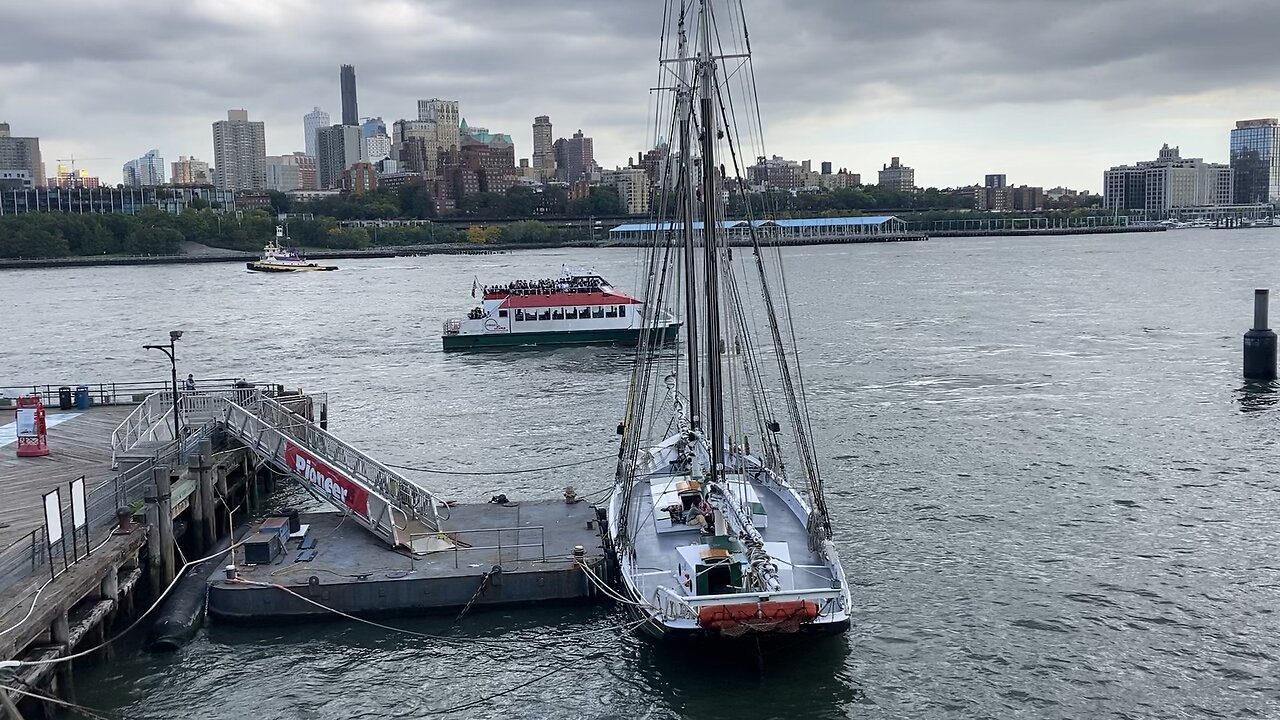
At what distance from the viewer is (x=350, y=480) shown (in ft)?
88.2

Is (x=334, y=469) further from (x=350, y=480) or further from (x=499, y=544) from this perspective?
(x=499, y=544)

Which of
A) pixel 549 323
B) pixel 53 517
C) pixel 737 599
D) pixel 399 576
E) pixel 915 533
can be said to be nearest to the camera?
pixel 53 517

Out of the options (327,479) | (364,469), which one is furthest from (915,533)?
(327,479)

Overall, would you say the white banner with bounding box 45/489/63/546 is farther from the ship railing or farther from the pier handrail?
the ship railing

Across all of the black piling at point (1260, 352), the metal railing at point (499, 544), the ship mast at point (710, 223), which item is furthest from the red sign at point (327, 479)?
the black piling at point (1260, 352)

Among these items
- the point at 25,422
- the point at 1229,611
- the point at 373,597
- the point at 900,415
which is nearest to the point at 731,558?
the point at 373,597

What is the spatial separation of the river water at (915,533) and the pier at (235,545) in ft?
2.64

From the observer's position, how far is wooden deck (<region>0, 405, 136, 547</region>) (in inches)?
969

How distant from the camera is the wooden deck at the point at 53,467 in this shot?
24609 millimetres

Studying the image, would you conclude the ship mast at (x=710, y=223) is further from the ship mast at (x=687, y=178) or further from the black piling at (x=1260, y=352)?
the black piling at (x=1260, y=352)

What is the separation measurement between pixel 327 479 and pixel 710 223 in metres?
11.0

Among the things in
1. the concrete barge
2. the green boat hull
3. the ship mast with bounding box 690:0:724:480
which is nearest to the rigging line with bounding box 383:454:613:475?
the concrete barge

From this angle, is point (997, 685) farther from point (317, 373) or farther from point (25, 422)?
point (317, 373)

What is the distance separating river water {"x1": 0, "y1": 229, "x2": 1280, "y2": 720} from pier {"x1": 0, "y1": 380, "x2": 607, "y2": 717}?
81cm
